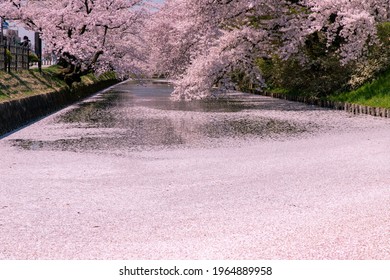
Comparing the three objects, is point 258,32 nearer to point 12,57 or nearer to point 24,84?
point 24,84

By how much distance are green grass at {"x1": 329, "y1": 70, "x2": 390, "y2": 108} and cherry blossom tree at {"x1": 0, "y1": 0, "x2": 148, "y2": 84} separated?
14.0m

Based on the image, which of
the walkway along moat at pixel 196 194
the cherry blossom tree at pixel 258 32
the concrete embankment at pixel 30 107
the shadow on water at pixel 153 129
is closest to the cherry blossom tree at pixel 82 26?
the concrete embankment at pixel 30 107

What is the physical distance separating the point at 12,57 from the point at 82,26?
6335 millimetres

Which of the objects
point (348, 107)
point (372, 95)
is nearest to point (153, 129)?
point (348, 107)

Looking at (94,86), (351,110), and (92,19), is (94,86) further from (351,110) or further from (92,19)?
(351,110)

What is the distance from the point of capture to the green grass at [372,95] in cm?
2402

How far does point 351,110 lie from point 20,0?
67.9 ft

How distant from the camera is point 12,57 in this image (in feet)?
102

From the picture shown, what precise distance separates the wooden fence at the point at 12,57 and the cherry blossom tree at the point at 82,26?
2.11 metres

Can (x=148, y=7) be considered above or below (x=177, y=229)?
above

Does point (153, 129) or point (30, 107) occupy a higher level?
point (30, 107)

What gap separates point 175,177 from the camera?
34.3 ft

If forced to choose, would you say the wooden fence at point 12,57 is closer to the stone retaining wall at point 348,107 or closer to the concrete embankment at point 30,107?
the concrete embankment at point 30,107

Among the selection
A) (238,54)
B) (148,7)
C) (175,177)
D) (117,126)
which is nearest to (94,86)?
(148,7)
